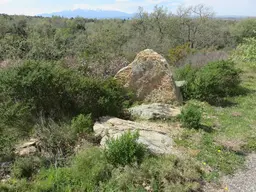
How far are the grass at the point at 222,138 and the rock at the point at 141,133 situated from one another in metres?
0.45

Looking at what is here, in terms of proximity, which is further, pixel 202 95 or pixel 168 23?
pixel 168 23

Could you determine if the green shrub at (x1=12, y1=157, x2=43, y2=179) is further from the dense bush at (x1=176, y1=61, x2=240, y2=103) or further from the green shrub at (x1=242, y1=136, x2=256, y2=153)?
the dense bush at (x1=176, y1=61, x2=240, y2=103)

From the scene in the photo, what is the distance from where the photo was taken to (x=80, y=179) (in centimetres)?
471

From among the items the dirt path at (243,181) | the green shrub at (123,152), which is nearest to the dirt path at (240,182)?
the dirt path at (243,181)

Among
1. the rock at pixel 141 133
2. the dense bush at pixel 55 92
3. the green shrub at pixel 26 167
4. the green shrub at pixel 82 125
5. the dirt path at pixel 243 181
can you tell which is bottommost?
the dirt path at pixel 243 181

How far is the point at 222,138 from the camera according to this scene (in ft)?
22.8

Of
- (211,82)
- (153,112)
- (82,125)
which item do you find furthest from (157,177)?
(211,82)

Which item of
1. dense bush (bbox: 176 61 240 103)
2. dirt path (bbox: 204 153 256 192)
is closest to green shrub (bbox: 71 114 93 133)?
dirt path (bbox: 204 153 256 192)

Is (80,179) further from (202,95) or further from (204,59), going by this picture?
(204,59)

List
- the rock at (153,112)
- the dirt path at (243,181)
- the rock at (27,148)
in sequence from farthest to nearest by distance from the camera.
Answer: the rock at (153,112)
the rock at (27,148)
the dirt path at (243,181)

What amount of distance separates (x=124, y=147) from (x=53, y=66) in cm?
378

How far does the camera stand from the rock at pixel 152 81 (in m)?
9.51

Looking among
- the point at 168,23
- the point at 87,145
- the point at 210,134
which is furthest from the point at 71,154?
the point at 168,23

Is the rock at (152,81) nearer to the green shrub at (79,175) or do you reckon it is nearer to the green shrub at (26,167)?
the green shrub at (79,175)
